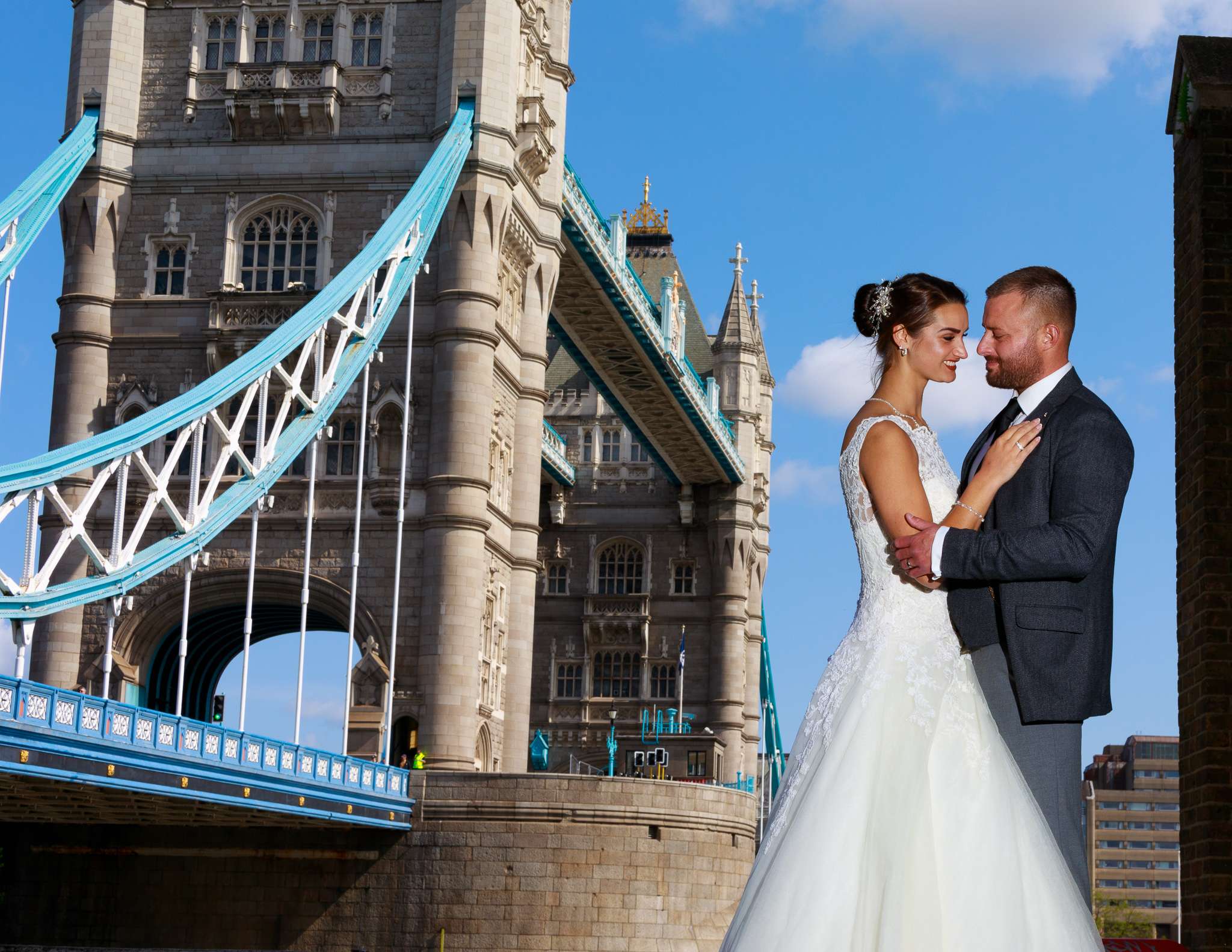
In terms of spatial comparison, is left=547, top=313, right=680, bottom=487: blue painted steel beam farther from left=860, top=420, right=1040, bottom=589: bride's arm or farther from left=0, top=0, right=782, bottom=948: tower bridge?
left=860, top=420, right=1040, bottom=589: bride's arm

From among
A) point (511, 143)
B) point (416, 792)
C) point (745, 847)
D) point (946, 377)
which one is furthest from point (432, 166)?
point (946, 377)

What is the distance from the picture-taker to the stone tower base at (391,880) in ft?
99.6

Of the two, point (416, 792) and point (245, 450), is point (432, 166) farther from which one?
point (416, 792)

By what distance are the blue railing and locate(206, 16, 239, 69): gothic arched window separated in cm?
1390

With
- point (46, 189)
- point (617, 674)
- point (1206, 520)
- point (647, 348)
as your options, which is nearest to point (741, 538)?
point (617, 674)

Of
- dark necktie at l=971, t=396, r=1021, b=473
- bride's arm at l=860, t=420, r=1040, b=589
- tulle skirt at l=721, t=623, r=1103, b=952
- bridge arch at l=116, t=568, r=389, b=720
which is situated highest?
bridge arch at l=116, t=568, r=389, b=720

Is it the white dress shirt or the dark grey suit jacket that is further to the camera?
the white dress shirt

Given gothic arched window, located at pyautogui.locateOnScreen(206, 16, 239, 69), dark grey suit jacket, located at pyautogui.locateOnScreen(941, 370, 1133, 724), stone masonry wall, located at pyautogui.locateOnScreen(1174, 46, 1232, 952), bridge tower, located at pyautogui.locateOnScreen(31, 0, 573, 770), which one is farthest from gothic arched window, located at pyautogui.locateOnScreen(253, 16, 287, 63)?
dark grey suit jacket, located at pyautogui.locateOnScreen(941, 370, 1133, 724)

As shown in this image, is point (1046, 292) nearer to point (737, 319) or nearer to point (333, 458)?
point (333, 458)

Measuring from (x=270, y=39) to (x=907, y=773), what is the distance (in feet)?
108

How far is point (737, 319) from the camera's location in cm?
6141

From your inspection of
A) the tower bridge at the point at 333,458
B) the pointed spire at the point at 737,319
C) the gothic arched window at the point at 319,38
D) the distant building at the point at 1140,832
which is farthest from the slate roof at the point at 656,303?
the distant building at the point at 1140,832

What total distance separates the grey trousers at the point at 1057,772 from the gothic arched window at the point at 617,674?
53462mm

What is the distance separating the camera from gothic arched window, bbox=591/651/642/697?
2272 inches
